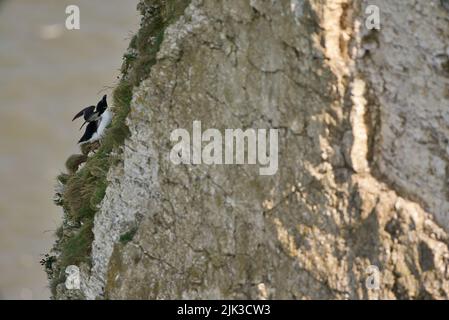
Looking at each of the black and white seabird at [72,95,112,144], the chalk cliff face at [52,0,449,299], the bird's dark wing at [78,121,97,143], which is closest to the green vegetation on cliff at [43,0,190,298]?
the black and white seabird at [72,95,112,144]

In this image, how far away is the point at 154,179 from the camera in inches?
533

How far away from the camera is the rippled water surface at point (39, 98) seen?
3209 cm

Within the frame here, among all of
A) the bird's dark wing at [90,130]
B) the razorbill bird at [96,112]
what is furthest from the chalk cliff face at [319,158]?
the razorbill bird at [96,112]

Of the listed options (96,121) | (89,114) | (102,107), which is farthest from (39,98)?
(96,121)

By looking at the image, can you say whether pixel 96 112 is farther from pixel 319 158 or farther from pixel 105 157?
pixel 319 158

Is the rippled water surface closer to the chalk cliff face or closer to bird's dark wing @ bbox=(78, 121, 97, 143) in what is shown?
bird's dark wing @ bbox=(78, 121, 97, 143)

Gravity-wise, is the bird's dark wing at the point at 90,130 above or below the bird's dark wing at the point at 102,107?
below

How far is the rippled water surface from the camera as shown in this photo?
105 ft

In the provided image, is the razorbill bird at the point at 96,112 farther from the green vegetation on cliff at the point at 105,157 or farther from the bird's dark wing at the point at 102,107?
the green vegetation on cliff at the point at 105,157

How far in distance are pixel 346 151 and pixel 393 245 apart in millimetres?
1015

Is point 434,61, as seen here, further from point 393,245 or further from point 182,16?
point 182,16

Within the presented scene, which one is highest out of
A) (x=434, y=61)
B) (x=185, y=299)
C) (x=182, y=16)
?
(x=182, y=16)

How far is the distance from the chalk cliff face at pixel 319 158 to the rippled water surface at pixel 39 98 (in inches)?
718
